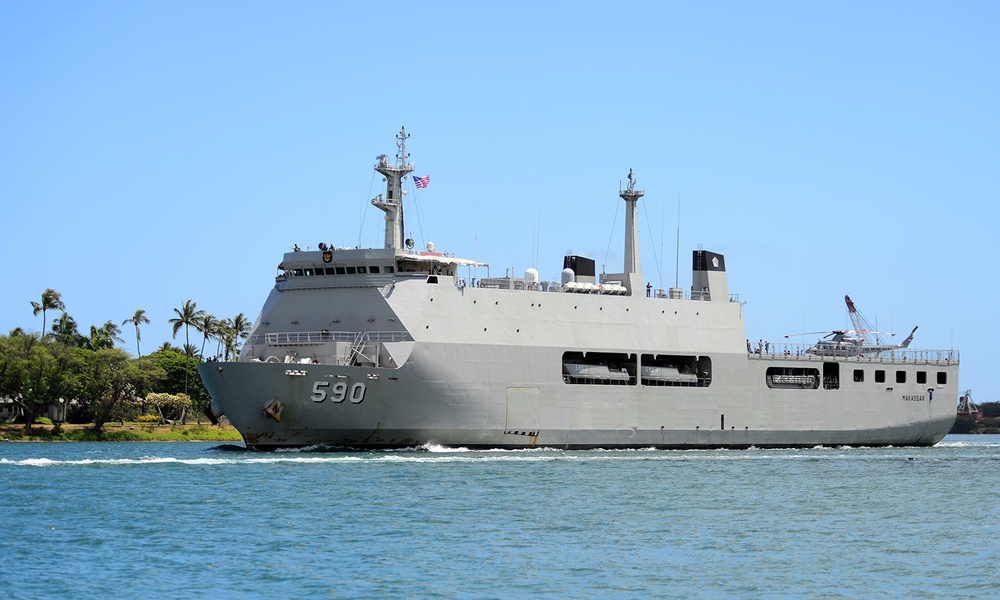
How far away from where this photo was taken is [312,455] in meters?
35.8

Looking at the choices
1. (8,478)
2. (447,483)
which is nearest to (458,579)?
(447,483)

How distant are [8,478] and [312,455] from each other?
26.9 ft

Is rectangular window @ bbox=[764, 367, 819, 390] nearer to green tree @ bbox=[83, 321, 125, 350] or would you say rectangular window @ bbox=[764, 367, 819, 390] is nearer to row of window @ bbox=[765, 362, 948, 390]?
row of window @ bbox=[765, 362, 948, 390]

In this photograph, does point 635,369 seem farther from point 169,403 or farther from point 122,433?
point 169,403

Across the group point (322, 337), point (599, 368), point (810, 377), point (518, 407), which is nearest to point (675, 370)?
point (599, 368)

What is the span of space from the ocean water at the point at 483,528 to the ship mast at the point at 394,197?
23.8ft

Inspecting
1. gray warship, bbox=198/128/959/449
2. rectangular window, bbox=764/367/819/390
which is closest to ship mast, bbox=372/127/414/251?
gray warship, bbox=198/128/959/449

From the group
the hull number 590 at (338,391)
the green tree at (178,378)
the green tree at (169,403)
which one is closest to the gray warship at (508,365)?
the hull number 590 at (338,391)

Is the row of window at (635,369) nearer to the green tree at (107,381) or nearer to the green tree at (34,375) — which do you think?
the green tree at (107,381)

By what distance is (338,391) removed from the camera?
3612cm

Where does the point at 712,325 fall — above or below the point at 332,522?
above

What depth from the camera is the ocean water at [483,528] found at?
60.7 ft

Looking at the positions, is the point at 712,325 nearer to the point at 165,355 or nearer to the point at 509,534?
the point at 509,534

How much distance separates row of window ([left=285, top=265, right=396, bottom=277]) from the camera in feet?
127
